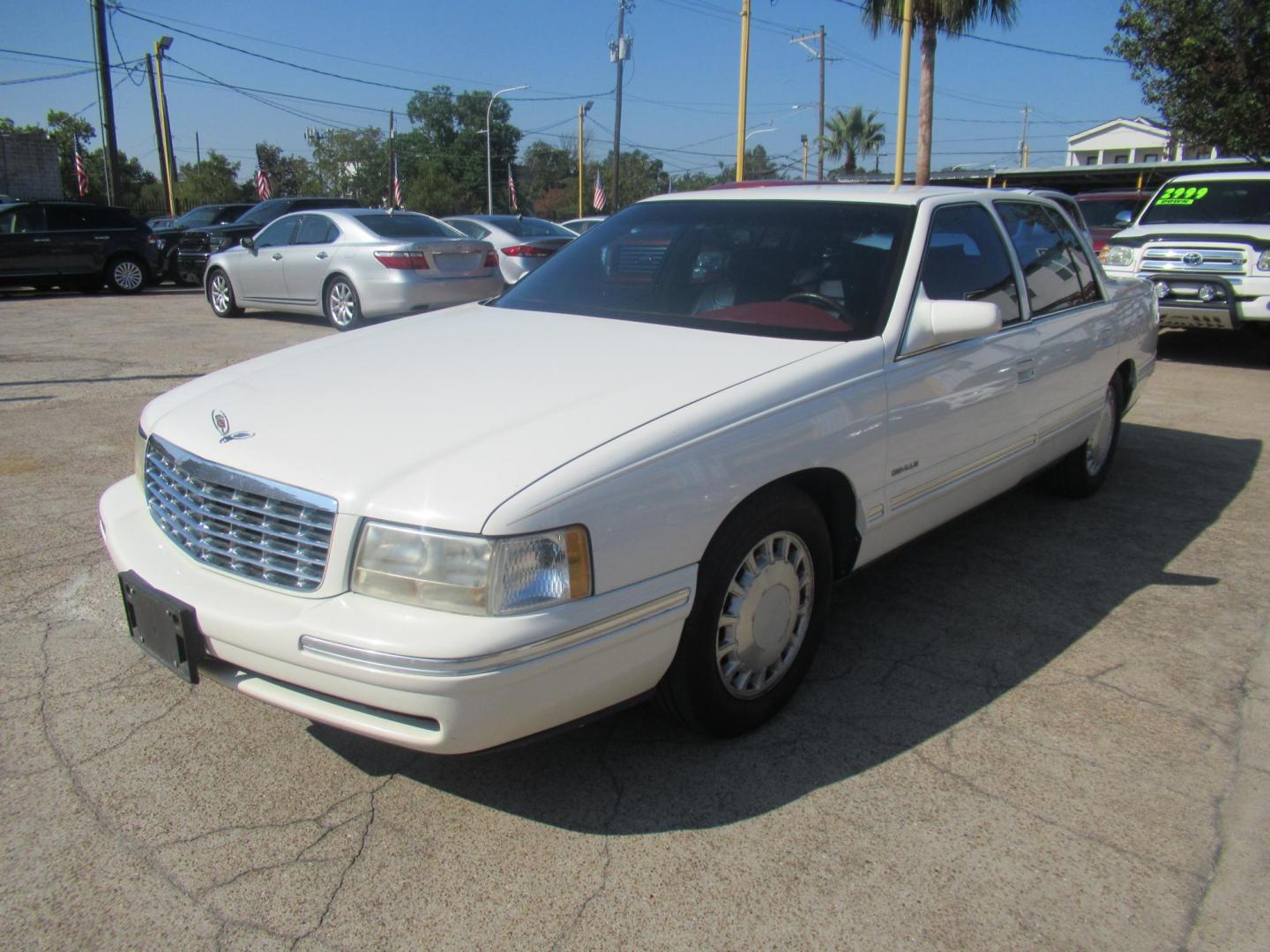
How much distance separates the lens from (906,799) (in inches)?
106

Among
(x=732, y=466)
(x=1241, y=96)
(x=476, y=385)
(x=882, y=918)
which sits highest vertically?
(x=1241, y=96)

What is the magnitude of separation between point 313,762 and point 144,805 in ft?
1.41

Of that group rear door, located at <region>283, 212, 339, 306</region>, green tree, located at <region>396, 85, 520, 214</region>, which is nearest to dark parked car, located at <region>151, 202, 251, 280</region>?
rear door, located at <region>283, 212, 339, 306</region>

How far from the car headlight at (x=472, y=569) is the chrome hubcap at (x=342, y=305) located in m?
9.42

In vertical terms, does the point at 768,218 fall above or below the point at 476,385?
above

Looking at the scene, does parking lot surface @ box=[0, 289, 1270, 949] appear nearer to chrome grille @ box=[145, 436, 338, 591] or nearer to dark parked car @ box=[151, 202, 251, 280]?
chrome grille @ box=[145, 436, 338, 591]

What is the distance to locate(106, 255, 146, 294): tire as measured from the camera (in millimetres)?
16359

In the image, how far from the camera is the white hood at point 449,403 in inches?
90.5

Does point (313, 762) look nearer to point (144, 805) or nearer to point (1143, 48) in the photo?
point (144, 805)

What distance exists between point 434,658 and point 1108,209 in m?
15.4

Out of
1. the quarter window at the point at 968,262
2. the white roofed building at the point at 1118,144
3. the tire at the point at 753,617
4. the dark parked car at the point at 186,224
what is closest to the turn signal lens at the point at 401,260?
the quarter window at the point at 968,262

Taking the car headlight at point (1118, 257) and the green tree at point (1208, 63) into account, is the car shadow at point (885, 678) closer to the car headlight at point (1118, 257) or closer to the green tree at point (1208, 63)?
the car headlight at point (1118, 257)

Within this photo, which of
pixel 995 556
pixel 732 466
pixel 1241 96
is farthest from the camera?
pixel 1241 96

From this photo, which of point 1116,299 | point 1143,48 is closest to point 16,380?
point 1116,299
